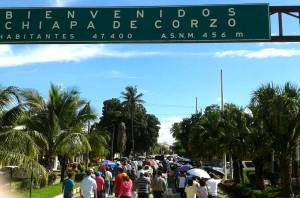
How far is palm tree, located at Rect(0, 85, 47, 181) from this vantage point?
44.1ft

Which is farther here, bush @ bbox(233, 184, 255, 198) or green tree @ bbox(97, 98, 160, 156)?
green tree @ bbox(97, 98, 160, 156)

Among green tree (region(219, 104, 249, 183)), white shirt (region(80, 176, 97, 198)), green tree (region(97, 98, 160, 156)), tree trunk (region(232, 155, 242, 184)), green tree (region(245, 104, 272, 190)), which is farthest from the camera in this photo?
green tree (region(97, 98, 160, 156))

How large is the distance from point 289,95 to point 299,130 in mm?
1311

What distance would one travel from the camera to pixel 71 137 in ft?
76.8

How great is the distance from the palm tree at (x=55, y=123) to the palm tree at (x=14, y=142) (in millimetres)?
6382

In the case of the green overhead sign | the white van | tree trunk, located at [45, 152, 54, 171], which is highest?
the green overhead sign

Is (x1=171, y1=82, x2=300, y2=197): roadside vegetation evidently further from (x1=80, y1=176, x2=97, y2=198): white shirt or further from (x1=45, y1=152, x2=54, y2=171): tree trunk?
(x1=45, y1=152, x2=54, y2=171): tree trunk

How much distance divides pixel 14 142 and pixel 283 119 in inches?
352

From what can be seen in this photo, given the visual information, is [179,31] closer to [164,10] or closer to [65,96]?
[164,10]

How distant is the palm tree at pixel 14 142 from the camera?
1345 centimetres

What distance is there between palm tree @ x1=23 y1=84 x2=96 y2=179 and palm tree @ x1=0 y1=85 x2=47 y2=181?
20.9 ft

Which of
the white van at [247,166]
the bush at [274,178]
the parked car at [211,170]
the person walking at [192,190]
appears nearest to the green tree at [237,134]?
the bush at [274,178]

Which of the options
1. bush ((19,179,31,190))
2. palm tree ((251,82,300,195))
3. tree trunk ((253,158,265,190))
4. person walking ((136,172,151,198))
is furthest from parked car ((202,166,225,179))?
person walking ((136,172,151,198))

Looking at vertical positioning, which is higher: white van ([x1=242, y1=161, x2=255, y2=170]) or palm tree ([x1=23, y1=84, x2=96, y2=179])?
palm tree ([x1=23, y1=84, x2=96, y2=179])
